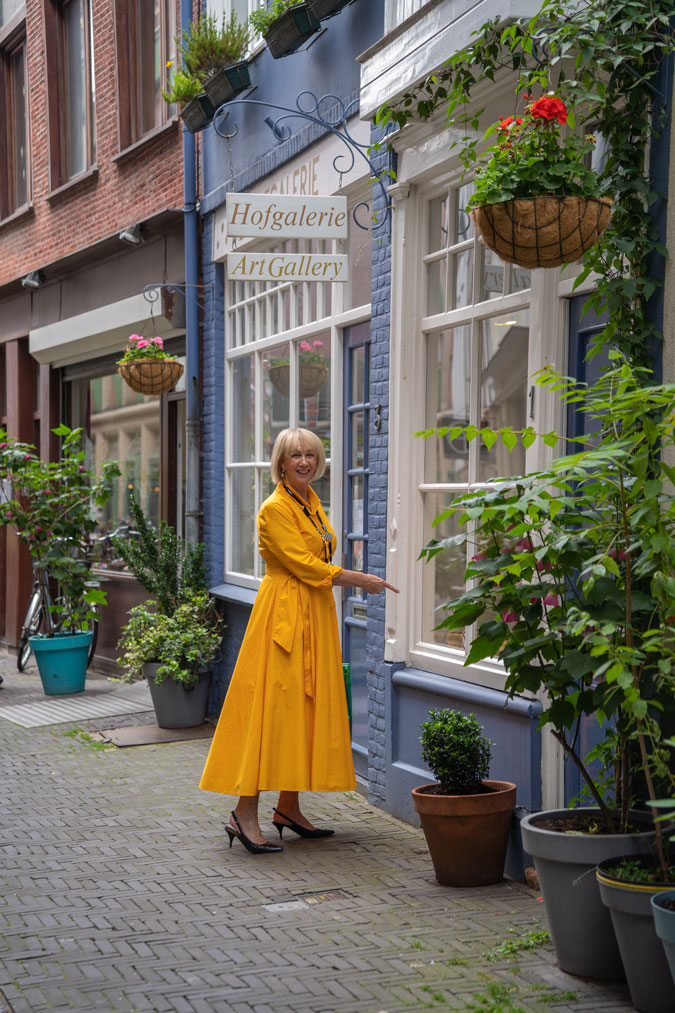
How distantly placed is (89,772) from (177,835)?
171cm

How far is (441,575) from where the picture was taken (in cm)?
641

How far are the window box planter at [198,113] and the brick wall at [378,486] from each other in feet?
7.14

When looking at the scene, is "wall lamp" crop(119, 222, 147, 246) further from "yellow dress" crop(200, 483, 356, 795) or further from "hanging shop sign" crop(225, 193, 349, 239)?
"yellow dress" crop(200, 483, 356, 795)

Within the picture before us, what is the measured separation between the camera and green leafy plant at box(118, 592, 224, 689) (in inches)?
348

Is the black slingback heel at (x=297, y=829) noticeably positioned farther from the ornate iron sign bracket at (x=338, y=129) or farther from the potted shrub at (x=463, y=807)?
the ornate iron sign bracket at (x=338, y=129)

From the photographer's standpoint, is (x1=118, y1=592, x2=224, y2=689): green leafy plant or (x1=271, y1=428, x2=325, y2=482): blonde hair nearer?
(x1=271, y1=428, x2=325, y2=482): blonde hair

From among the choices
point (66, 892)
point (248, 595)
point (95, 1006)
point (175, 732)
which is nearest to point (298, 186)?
point (248, 595)

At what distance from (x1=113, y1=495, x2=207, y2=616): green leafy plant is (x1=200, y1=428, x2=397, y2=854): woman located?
3421mm

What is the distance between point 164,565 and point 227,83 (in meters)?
3.54

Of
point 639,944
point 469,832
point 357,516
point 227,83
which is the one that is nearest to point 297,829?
point 469,832

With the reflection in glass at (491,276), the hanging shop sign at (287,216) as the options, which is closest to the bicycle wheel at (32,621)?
the hanging shop sign at (287,216)

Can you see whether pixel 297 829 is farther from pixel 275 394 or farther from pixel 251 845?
pixel 275 394

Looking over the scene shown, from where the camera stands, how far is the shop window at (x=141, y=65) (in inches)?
431

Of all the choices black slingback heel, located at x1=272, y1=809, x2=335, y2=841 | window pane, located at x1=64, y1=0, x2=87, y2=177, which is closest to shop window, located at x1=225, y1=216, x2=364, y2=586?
black slingback heel, located at x1=272, y1=809, x2=335, y2=841
